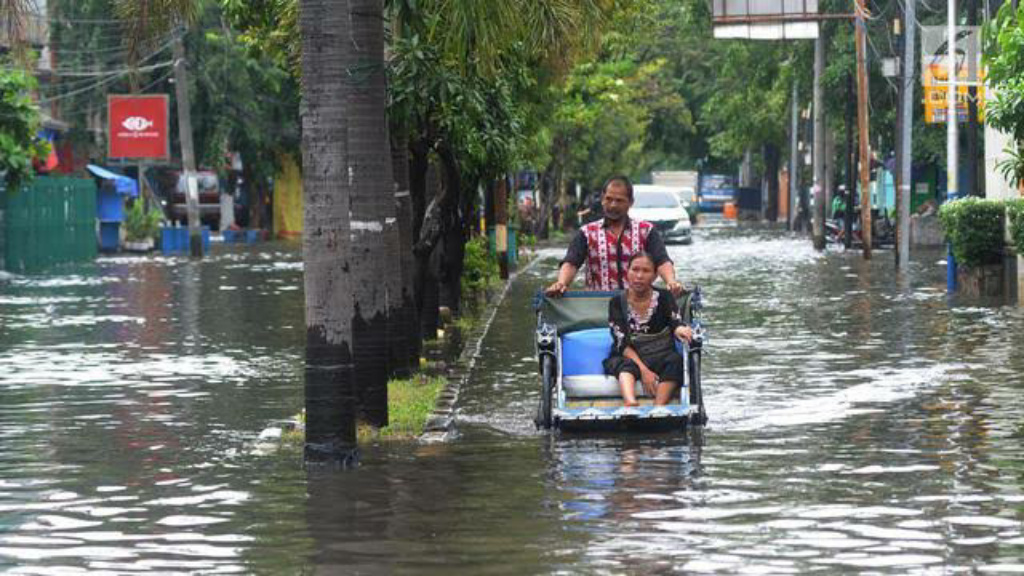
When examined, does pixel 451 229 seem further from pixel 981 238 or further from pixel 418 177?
pixel 981 238

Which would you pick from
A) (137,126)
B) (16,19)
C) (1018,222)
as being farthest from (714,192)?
(16,19)

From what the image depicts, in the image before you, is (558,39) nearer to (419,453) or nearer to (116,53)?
(419,453)

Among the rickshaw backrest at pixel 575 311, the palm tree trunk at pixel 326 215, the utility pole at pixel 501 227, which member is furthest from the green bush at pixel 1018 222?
the palm tree trunk at pixel 326 215

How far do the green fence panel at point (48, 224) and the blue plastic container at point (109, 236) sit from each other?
553 centimetres

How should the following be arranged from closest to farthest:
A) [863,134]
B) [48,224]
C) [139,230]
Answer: [863,134], [48,224], [139,230]

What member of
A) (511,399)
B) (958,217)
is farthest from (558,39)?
(958,217)

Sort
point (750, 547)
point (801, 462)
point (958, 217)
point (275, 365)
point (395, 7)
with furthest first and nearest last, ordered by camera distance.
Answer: point (958, 217) < point (275, 365) < point (395, 7) < point (801, 462) < point (750, 547)

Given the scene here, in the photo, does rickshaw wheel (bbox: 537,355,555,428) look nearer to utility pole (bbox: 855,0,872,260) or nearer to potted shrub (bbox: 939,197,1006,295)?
potted shrub (bbox: 939,197,1006,295)

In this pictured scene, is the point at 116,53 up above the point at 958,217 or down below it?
above

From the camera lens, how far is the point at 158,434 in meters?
14.9

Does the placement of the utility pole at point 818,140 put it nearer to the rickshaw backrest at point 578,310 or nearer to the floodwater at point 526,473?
the floodwater at point 526,473

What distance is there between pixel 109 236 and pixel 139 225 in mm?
1875

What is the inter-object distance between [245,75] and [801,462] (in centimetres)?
5550

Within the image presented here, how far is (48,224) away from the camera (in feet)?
164
